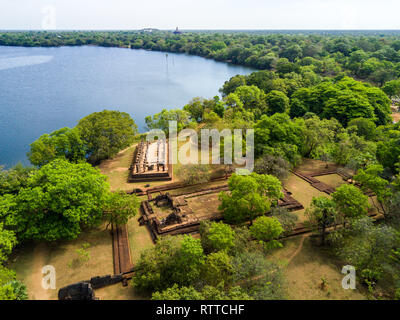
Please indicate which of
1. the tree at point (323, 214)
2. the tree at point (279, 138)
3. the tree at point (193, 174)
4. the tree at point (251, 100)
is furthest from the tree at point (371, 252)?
A: the tree at point (251, 100)

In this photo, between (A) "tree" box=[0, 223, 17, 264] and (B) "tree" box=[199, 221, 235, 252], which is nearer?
(A) "tree" box=[0, 223, 17, 264]

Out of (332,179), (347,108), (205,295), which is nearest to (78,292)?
(205,295)

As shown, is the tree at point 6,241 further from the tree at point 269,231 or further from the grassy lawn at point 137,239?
the tree at point 269,231

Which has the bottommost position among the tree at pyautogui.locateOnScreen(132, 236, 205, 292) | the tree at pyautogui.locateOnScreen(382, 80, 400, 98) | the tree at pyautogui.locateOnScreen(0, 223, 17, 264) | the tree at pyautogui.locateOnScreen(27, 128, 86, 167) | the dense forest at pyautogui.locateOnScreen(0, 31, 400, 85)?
the tree at pyautogui.locateOnScreen(132, 236, 205, 292)

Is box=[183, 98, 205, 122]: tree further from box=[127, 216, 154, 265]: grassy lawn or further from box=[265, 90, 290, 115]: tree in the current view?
box=[127, 216, 154, 265]: grassy lawn

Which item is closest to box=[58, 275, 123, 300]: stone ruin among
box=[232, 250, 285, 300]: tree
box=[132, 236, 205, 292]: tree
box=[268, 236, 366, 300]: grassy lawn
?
box=[132, 236, 205, 292]: tree

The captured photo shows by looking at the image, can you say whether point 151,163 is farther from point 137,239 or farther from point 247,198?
point 247,198
